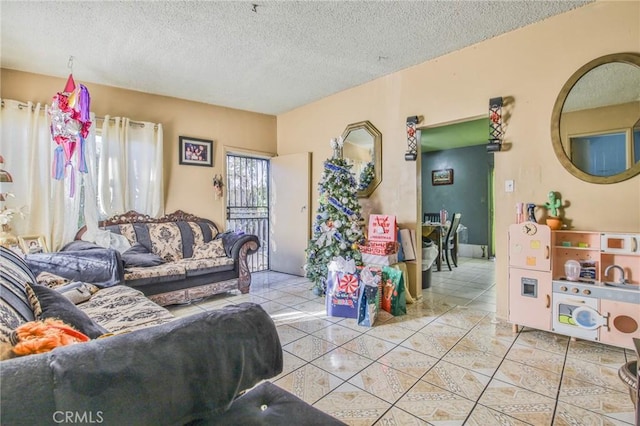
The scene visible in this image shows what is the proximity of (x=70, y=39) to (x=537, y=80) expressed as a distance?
4.26 metres

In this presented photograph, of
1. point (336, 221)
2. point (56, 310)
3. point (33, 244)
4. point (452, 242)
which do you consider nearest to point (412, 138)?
point (336, 221)

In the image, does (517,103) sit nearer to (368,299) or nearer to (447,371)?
(368,299)

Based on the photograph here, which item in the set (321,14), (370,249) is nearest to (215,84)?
(321,14)

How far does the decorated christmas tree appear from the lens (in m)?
3.60

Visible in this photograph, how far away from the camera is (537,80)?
276cm

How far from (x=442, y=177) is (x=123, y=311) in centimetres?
678

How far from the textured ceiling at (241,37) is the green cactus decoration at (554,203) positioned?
Result: 60.4 inches

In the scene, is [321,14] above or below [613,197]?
above

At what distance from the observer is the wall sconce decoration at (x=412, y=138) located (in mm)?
3566

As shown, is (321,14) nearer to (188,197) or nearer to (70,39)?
(70,39)

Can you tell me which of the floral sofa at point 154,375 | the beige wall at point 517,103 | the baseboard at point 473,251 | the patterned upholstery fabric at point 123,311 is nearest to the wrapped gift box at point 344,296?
the beige wall at point 517,103

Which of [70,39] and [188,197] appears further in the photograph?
[188,197]

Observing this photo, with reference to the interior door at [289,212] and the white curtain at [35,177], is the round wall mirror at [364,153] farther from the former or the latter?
the white curtain at [35,177]

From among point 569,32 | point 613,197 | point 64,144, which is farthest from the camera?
point 64,144
